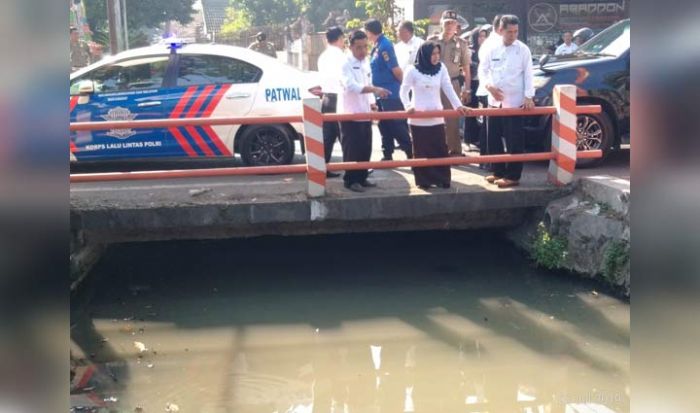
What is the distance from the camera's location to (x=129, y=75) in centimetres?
848

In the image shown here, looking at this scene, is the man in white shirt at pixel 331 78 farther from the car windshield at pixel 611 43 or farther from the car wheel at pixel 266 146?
the car windshield at pixel 611 43

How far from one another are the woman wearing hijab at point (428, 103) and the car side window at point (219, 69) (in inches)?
85.8

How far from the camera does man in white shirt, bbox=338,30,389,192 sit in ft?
23.9

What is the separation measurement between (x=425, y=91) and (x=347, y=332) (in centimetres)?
255

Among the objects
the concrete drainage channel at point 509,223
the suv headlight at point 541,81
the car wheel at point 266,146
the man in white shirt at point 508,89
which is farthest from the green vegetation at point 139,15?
the man in white shirt at point 508,89

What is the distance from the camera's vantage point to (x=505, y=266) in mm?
7543

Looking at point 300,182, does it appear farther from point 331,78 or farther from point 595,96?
point 595,96

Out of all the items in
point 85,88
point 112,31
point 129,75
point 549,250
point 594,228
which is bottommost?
point 549,250

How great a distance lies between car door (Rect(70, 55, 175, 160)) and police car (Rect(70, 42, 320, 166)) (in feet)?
0.04

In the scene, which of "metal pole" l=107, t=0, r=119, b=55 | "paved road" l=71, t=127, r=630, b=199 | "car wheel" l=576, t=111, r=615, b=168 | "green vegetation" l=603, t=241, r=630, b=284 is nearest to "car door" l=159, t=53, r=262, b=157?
"paved road" l=71, t=127, r=630, b=199

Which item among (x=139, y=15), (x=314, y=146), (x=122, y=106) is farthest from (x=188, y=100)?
(x=139, y=15)

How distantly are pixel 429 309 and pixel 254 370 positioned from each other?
1.76m

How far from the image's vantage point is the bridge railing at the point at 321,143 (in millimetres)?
6887

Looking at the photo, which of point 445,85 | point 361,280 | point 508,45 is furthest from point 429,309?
point 508,45
